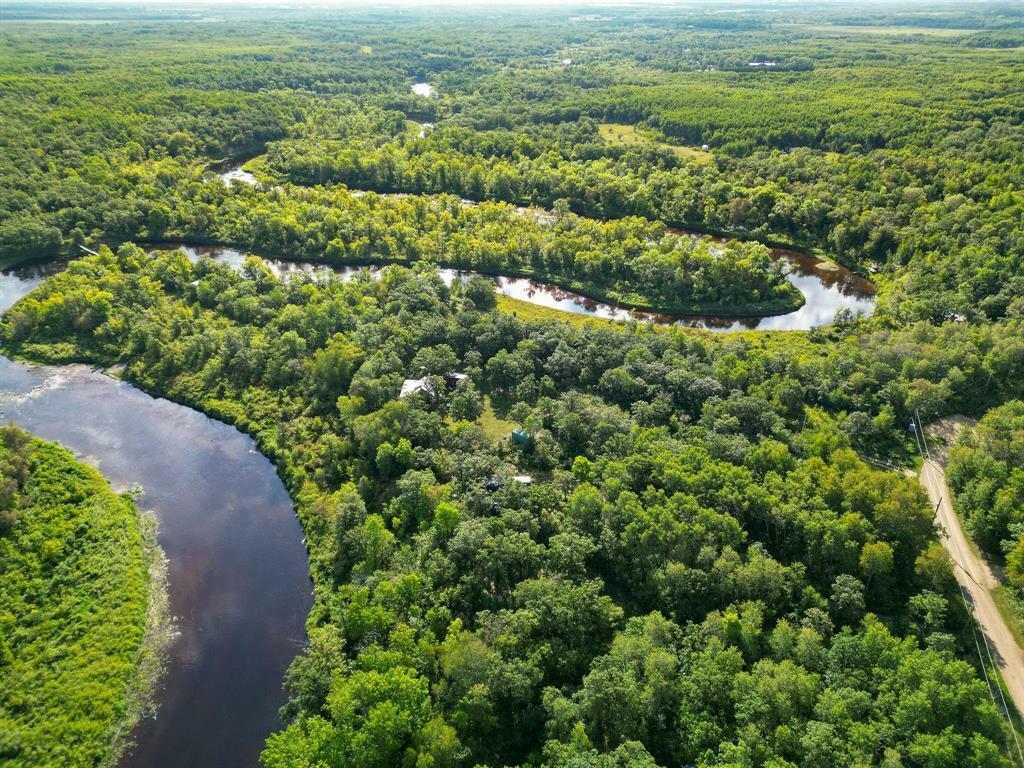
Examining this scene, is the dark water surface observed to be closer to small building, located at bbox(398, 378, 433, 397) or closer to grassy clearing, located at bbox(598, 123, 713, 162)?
small building, located at bbox(398, 378, 433, 397)

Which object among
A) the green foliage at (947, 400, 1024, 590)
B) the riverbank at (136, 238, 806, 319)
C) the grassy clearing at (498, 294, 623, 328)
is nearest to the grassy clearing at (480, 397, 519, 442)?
the grassy clearing at (498, 294, 623, 328)

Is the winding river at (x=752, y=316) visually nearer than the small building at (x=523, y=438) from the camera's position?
No

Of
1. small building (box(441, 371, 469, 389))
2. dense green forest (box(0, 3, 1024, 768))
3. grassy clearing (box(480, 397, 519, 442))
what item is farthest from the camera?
small building (box(441, 371, 469, 389))

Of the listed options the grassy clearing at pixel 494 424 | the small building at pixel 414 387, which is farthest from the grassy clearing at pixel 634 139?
the small building at pixel 414 387

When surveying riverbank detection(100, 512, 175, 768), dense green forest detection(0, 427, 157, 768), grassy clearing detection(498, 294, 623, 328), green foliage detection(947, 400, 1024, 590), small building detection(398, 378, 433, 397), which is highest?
green foliage detection(947, 400, 1024, 590)

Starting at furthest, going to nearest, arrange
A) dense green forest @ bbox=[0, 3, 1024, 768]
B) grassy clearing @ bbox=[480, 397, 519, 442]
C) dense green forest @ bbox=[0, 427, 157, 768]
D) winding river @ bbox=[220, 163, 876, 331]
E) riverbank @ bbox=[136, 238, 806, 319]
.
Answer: riverbank @ bbox=[136, 238, 806, 319]
winding river @ bbox=[220, 163, 876, 331]
grassy clearing @ bbox=[480, 397, 519, 442]
dense green forest @ bbox=[0, 427, 157, 768]
dense green forest @ bbox=[0, 3, 1024, 768]

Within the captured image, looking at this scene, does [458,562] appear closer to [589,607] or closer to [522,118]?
[589,607]

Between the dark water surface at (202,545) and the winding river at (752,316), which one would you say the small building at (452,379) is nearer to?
the dark water surface at (202,545)
